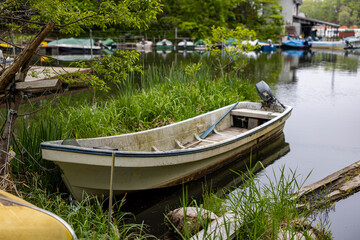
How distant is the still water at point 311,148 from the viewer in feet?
18.3

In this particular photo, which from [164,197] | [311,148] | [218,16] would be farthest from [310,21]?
[164,197]

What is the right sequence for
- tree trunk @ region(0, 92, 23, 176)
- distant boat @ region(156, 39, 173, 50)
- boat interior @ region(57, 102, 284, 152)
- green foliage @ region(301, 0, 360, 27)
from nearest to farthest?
tree trunk @ region(0, 92, 23, 176), boat interior @ region(57, 102, 284, 152), distant boat @ region(156, 39, 173, 50), green foliage @ region(301, 0, 360, 27)

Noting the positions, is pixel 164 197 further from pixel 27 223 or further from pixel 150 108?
pixel 27 223

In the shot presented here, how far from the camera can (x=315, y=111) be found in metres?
13.6

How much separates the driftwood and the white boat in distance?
1748 millimetres

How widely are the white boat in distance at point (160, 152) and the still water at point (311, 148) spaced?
289 mm

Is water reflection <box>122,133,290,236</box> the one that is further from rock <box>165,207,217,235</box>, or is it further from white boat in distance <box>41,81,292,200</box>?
rock <box>165,207,217,235</box>

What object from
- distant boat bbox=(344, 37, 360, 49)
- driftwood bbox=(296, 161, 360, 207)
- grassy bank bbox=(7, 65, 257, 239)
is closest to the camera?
grassy bank bbox=(7, 65, 257, 239)

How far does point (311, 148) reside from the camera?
373 inches

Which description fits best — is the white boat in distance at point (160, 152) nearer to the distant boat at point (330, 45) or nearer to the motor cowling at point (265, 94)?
the motor cowling at point (265, 94)

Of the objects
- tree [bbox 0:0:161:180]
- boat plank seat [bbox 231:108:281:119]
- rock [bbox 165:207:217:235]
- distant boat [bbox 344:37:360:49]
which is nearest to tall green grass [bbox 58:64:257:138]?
boat plank seat [bbox 231:108:281:119]

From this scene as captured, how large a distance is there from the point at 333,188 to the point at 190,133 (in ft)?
9.30

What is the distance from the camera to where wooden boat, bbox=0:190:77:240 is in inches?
102

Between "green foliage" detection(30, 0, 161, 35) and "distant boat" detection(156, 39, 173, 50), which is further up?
"green foliage" detection(30, 0, 161, 35)
